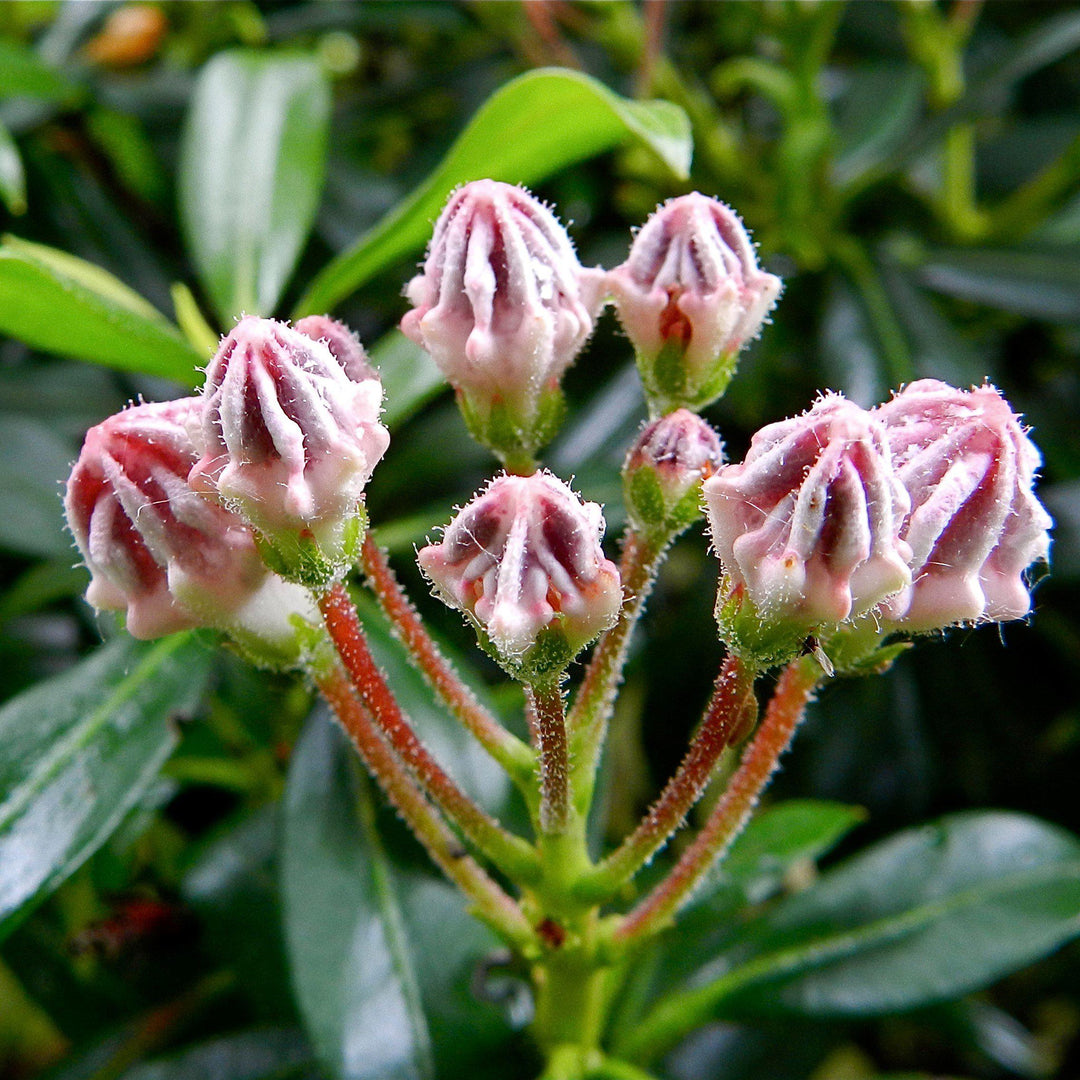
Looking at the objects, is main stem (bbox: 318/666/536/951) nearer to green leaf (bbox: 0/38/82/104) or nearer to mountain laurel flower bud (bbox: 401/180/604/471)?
mountain laurel flower bud (bbox: 401/180/604/471)

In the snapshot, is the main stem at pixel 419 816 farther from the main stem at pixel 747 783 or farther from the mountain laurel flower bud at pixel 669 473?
the mountain laurel flower bud at pixel 669 473

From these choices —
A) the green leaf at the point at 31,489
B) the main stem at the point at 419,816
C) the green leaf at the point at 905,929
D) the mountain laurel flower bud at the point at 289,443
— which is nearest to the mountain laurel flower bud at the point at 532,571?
the mountain laurel flower bud at the point at 289,443

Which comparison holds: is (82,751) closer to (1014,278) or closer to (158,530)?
(158,530)

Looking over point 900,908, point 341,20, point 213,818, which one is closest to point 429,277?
point 900,908

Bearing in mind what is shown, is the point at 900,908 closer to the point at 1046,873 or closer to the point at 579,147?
the point at 1046,873

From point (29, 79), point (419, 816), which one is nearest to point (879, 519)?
Answer: point (419, 816)
